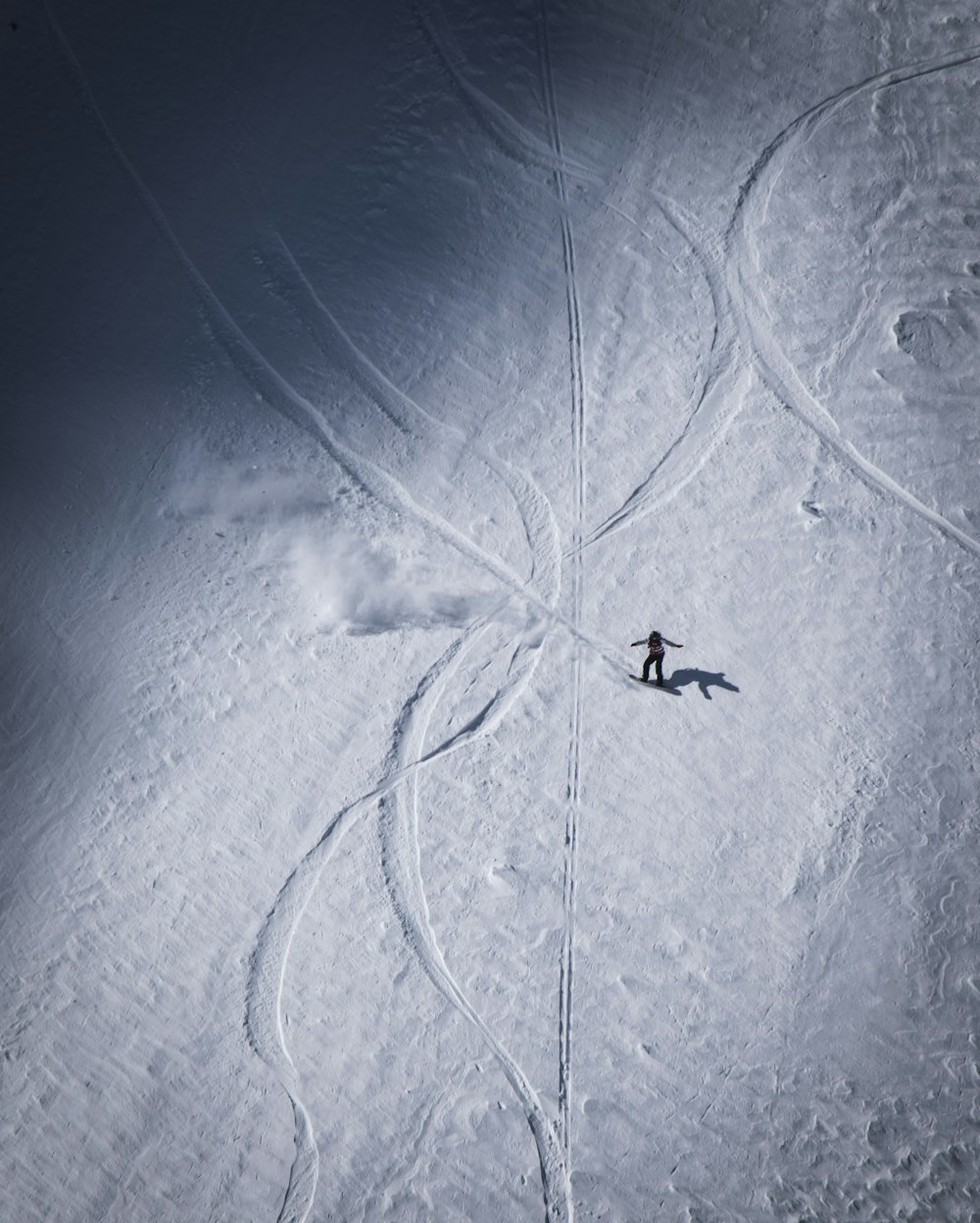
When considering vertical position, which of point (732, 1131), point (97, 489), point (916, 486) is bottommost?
point (732, 1131)

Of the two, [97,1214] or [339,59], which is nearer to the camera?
[97,1214]

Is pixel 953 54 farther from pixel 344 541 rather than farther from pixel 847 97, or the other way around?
pixel 344 541

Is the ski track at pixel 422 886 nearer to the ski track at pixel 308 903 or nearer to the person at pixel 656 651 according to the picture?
the ski track at pixel 308 903

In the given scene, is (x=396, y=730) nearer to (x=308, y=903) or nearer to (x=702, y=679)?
(x=308, y=903)

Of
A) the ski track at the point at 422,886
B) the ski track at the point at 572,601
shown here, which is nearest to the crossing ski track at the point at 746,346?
the ski track at the point at 572,601

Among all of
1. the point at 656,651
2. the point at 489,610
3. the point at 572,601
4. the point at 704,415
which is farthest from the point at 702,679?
the point at 704,415

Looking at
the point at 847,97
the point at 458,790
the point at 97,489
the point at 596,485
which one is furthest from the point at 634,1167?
the point at 847,97

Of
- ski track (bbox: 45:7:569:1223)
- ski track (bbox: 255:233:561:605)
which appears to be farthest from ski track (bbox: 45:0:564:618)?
ski track (bbox: 255:233:561:605)
